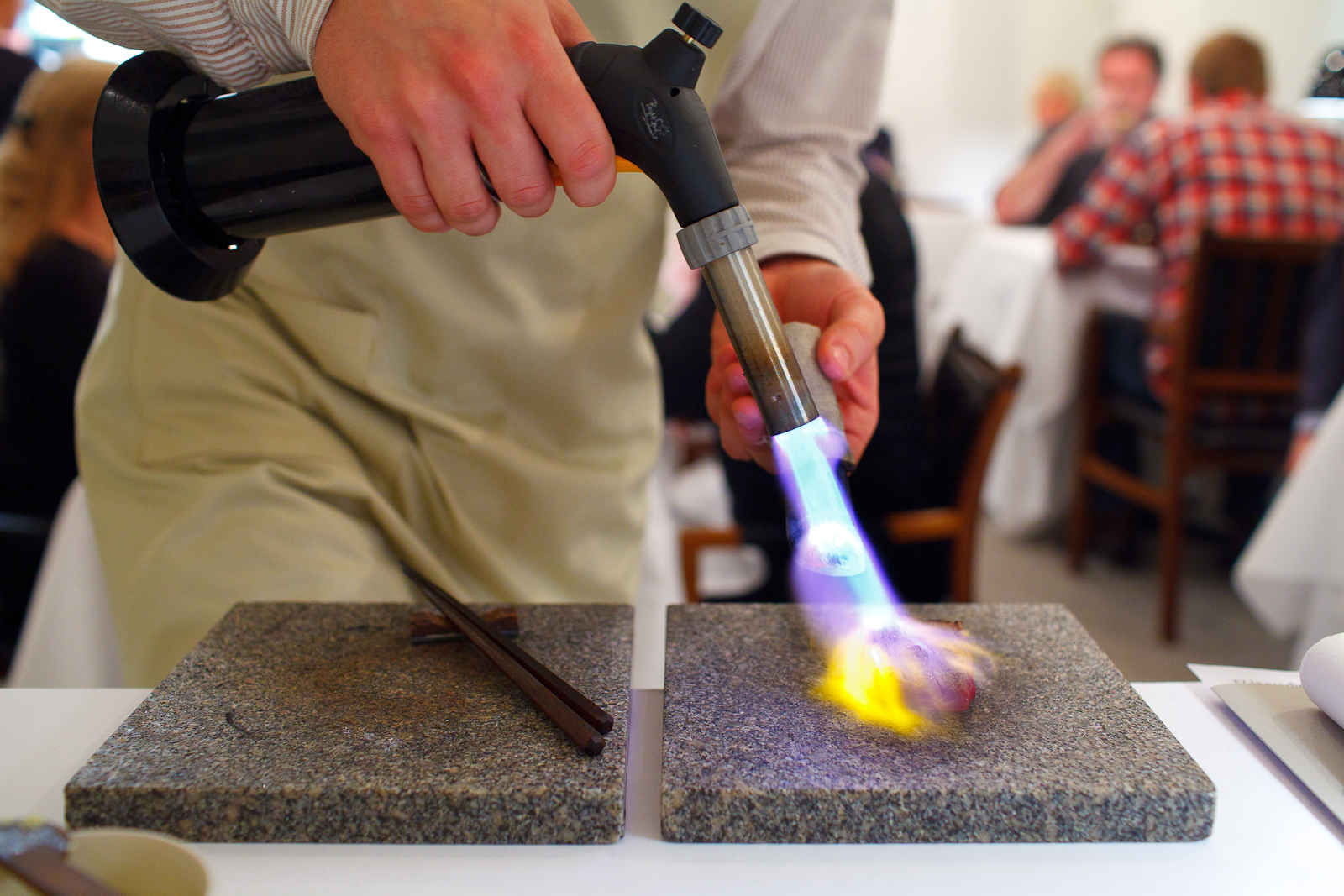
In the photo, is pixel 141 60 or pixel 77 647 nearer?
pixel 141 60

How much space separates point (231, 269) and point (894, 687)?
1.48 feet

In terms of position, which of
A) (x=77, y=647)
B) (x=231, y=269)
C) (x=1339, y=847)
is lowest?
(x=77, y=647)

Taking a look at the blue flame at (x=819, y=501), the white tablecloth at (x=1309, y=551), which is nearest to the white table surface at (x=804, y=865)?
the blue flame at (x=819, y=501)

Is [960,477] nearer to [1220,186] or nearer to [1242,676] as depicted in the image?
[1242,676]

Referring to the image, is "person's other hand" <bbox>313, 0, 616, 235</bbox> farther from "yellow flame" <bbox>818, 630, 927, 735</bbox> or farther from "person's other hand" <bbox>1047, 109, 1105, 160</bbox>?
"person's other hand" <bbox>1047, 109, 1105, 160</bbox>

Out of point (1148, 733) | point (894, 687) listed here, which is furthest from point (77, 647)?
point (1148, 733)

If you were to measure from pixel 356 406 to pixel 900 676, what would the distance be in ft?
1.55

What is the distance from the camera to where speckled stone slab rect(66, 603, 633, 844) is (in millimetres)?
448

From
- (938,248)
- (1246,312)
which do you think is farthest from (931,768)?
(938,248)

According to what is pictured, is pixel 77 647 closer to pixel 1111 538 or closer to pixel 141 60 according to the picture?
pixel 141 60

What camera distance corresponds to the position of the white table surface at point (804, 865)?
430mm

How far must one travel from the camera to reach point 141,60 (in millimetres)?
577

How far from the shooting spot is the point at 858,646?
562 millimetres

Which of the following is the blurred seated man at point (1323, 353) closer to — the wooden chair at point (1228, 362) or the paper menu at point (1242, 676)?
the wooden chair at point (1228, 362)
